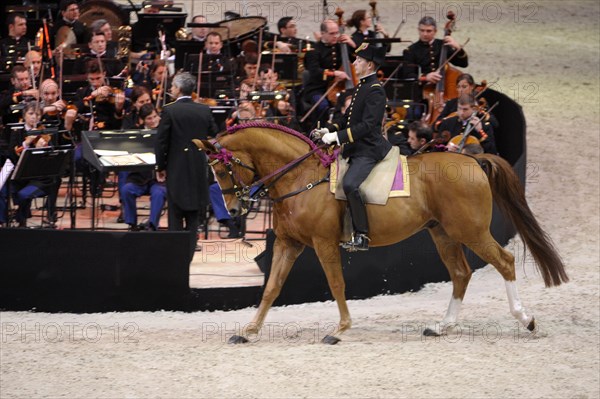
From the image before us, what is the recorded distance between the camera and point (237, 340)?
973cm

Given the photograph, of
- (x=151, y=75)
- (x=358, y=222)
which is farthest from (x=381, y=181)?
(x=151, y=75)

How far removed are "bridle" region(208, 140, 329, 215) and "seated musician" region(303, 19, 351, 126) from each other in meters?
4.78

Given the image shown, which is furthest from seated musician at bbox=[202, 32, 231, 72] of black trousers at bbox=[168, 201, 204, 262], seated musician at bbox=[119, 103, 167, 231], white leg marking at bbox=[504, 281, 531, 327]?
white leg marking at bbox=[504, 281, 531, 327]

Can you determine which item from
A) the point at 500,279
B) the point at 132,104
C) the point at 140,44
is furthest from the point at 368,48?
the point at 140,44

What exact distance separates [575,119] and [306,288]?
7.80 metres

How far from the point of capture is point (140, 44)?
1631cm

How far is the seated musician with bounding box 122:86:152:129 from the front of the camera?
12938 millimetres

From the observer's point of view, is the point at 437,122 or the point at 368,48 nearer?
the point at 368,48

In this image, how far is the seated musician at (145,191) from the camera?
12031 mm

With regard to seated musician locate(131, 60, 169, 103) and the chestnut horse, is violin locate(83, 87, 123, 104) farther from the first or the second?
the chestnut horse

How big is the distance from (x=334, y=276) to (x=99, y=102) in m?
4.81

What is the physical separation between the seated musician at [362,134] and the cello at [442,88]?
15.9ft

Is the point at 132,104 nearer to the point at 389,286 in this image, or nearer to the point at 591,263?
the point at 389,286

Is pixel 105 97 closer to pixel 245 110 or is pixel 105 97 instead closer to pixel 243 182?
pixel 245 110
